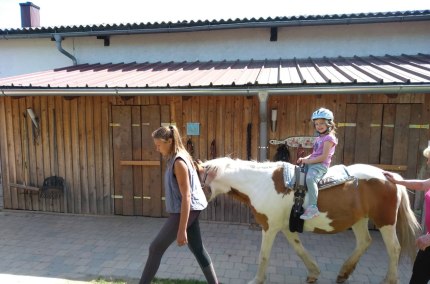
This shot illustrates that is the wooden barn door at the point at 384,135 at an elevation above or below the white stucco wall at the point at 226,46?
below

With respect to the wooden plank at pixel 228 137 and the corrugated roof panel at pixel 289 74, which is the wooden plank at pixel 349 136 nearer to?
the corrugated roof panel at pixel 289 74

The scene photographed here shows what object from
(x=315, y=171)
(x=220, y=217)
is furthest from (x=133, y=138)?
(x=315, y=171)

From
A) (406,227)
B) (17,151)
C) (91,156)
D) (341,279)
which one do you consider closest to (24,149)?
(17,151)

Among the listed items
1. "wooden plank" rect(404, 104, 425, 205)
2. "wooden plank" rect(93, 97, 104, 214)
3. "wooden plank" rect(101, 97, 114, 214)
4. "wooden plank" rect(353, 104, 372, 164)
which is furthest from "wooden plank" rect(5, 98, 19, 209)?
"wooden plank" rect(404, 104, 425, 205)

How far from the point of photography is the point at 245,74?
5.13 m

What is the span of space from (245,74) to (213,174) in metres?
2.47

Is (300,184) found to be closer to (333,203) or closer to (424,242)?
(333,203)

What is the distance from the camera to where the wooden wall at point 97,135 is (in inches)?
199

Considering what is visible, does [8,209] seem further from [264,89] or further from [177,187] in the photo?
[264,89]

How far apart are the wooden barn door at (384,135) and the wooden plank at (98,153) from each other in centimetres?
448

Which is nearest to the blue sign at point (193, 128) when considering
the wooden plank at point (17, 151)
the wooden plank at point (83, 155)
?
the wooden plank at point (83, 155)

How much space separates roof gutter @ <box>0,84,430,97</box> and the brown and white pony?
1247 mm

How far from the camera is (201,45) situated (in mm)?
6984

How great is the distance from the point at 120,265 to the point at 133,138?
245 cm
